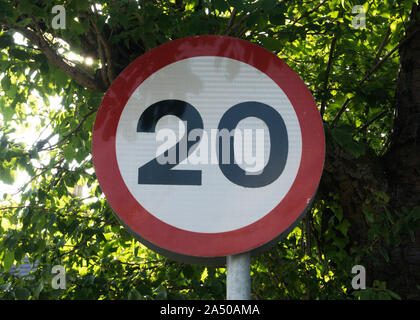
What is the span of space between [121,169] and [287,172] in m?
0.64

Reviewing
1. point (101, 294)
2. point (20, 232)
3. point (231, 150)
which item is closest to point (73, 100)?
point (20, 232)

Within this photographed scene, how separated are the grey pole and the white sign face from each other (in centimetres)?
11

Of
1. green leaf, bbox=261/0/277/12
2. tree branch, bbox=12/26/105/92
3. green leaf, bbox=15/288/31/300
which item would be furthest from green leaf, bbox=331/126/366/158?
green leaf, bbox=15/288/31/300

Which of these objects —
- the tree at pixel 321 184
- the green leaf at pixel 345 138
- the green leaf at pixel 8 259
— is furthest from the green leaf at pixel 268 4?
the green leaf at pixel 8 259

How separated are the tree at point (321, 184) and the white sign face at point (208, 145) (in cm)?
43

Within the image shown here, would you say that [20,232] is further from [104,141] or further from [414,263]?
[414,263]

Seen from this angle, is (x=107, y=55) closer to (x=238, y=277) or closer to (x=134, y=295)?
(x=134, y=295)

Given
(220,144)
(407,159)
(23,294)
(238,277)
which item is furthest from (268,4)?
(23,294)

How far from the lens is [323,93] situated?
3.23 meters

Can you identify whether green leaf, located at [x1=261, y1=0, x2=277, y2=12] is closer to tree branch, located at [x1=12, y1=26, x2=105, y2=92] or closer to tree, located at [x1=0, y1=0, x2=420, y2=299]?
tree, located at [x1=0, y1=0, x2=420, y2=299]

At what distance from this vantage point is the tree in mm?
2449

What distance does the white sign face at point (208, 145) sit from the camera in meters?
1.79

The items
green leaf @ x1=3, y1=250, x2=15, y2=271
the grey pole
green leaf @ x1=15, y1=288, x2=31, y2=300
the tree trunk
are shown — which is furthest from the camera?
green leaf @ x1=3, y1=250, x2=15, y2=271
